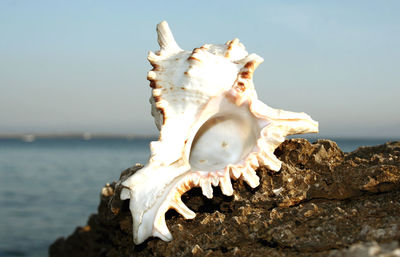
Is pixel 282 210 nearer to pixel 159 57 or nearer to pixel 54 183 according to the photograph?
pixel 159 57

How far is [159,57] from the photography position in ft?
12.2

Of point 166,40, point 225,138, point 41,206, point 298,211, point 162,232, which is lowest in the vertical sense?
point 41,206

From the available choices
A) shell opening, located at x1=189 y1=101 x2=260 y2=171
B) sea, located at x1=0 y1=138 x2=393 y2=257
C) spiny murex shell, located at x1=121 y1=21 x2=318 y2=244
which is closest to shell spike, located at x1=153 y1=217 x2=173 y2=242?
spiny murex shell, located at x1=121 y1=21 x2=318 y2=244

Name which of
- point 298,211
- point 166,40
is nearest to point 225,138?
point 298,211

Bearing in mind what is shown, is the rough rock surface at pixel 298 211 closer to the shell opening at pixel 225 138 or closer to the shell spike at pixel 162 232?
the shell spike at pixel 162 232

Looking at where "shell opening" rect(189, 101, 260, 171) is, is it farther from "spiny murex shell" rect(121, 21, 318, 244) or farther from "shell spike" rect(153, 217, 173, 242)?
"shell spike" rect(153, 217, 173, 242)

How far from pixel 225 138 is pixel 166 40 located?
4.05ft

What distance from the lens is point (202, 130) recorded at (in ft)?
12.1

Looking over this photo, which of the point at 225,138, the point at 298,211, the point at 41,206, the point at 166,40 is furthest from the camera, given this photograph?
the point at 41,206

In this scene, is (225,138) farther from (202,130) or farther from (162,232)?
(162,232)

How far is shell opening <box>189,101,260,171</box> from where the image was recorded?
3.44 meters

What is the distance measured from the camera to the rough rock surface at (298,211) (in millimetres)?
2508

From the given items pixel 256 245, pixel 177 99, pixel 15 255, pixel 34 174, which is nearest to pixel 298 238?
pixel 256 245

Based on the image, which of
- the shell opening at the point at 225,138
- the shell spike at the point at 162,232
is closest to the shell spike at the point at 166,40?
the shell opening at the point at 225,138
